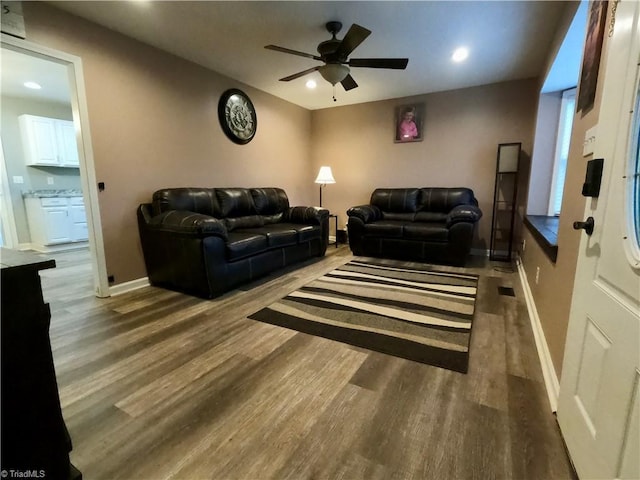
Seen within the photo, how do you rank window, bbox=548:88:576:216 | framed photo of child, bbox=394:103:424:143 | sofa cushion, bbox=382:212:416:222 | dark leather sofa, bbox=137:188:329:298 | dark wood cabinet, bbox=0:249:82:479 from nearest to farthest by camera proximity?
dark wood cabinet, bbox=0:249:82:479
dark leather sofa, bbox=137:188:329:298
window, bbox=548:88:576:216
sofa cushion, bbox=382:212:416:222
framed photo of child, bbox=394:103:424:143

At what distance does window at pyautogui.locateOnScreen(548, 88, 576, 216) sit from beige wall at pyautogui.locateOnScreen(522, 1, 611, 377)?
199 cm

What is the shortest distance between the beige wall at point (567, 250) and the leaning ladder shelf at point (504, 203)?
227 centimetres

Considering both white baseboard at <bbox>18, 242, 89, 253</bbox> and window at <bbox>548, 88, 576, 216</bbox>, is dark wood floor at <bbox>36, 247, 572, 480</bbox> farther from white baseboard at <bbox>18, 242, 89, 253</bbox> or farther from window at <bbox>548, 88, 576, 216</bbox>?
white baseboard at <bbox>18, 242, 89, 253</bbox>

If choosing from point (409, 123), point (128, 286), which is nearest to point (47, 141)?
point (128, 286)

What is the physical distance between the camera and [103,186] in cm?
267

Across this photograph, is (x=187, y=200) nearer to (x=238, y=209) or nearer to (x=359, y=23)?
(x=238, y=209)

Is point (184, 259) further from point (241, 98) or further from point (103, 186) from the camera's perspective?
point (241, 98)

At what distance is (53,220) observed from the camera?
471cm

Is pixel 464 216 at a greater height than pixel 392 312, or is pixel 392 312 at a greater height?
pixel 464 216

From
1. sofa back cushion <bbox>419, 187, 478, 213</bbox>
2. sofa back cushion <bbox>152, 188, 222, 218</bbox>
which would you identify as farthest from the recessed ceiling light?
sofa back cushion <bbox>152, 188, 222, 218</bbox>

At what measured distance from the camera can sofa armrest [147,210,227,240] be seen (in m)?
2.53

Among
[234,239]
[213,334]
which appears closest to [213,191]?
[234,239]

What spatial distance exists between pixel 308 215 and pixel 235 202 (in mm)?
973
